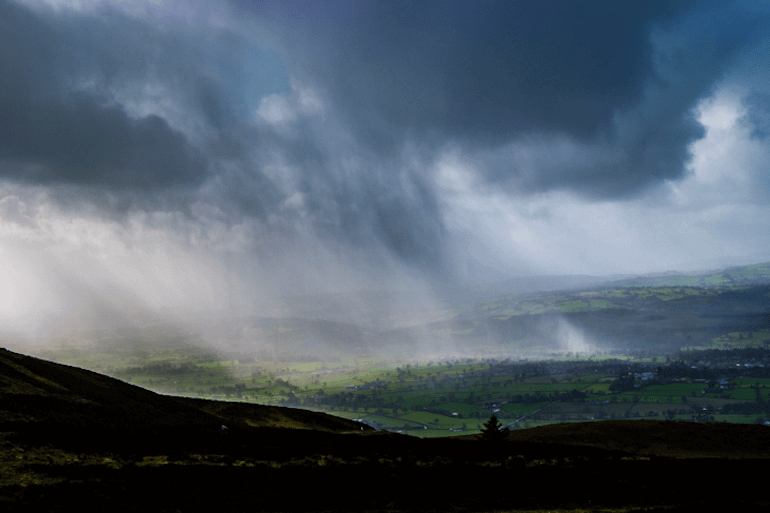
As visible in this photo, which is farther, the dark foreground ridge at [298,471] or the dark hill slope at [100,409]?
the dark hill slope at [100,409]

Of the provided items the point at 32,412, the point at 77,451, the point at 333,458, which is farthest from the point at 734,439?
the point at 32,412

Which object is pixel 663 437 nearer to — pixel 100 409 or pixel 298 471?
pixel 298 471

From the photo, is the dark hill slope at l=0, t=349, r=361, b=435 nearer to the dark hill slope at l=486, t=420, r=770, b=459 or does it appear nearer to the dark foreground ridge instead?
the dark foreground ridge

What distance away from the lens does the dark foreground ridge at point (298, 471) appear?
2898 centimetres

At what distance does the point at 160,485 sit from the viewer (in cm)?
3047

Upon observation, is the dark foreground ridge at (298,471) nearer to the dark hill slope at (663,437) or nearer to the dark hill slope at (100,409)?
the dark hill slope at (100,409)

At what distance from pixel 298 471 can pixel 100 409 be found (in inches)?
1178

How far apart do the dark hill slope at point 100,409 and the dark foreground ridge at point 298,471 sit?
0.34m

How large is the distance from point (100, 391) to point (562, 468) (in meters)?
54.1

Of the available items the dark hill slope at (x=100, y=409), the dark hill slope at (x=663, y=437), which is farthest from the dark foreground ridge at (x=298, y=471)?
the dark hill slope at (x=663, y=437)

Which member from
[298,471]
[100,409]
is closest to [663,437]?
[298,471]

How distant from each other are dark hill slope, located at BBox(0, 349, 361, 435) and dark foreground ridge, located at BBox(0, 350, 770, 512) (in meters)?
0.34

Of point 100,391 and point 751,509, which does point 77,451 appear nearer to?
point 100,391

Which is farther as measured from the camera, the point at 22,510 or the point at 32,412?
the point at 32,412
